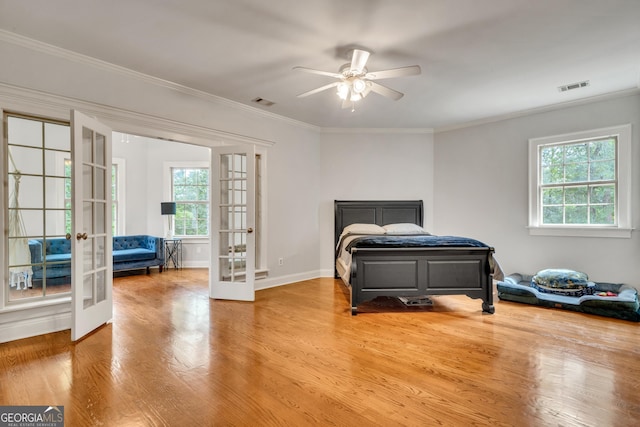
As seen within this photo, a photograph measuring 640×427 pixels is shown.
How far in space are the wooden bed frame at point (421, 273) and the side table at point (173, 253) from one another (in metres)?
4.67

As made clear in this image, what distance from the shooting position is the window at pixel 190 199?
23.2ft

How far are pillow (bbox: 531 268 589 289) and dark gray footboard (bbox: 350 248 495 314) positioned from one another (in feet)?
3.50

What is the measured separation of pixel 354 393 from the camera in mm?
1978

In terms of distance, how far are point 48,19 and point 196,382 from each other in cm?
304

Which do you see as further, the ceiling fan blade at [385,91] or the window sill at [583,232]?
the window sill at [583,232]

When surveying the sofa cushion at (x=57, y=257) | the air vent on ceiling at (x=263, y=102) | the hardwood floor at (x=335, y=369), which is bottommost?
the hardwood floor at (x=335, y=369)

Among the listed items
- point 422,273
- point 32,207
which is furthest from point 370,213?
point 32,207

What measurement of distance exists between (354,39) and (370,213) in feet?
11.0

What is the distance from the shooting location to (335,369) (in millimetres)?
2287

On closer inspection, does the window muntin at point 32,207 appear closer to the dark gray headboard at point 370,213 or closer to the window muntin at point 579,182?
the dark gray headboard at point 370,213

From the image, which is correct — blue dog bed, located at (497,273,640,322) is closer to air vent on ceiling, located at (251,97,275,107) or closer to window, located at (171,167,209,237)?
air vent on ceiling, located at (251,97,275,107)

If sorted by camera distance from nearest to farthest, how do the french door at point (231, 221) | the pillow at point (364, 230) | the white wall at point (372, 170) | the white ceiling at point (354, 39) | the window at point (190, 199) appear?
the white ceiling at point (354, 39) → the french door at point (231, 221) → the pillow at point (364, 230) → the white wall at point (372, 170) → the window at point (190, 199)

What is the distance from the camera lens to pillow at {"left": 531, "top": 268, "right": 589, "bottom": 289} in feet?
12.8

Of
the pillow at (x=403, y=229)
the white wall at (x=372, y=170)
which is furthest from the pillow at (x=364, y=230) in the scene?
the white wall at (x=372, y=170)
